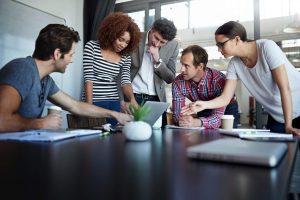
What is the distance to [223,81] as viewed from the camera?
6.45ft

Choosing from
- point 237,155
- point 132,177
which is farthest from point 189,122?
point 132,177

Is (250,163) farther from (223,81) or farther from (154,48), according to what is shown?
(154,48)

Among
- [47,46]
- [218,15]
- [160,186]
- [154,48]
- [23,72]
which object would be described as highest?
[218,15]

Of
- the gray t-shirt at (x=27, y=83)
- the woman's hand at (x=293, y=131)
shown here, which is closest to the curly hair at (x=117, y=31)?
the gray t-shirt at (x=27, y=83)

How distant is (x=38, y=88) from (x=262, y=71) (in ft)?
4.01

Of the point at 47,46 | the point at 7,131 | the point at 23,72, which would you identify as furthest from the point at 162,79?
the point at 7,131

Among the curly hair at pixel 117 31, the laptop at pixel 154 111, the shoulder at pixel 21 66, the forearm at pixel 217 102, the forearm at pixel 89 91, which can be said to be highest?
the curly hair at pixel 117 31

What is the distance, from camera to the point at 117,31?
1.96m

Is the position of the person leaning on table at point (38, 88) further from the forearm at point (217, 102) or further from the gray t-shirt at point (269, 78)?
the gray t-shirt at point (269, 78)

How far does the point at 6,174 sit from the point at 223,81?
171 centimetres

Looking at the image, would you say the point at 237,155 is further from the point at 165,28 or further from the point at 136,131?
the point at 165,28

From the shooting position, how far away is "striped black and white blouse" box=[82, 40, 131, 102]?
194 centimetres

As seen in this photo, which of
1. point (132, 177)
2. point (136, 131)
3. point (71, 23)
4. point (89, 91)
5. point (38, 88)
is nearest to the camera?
point (132, 177)

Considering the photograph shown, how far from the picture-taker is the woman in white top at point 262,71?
151cm
